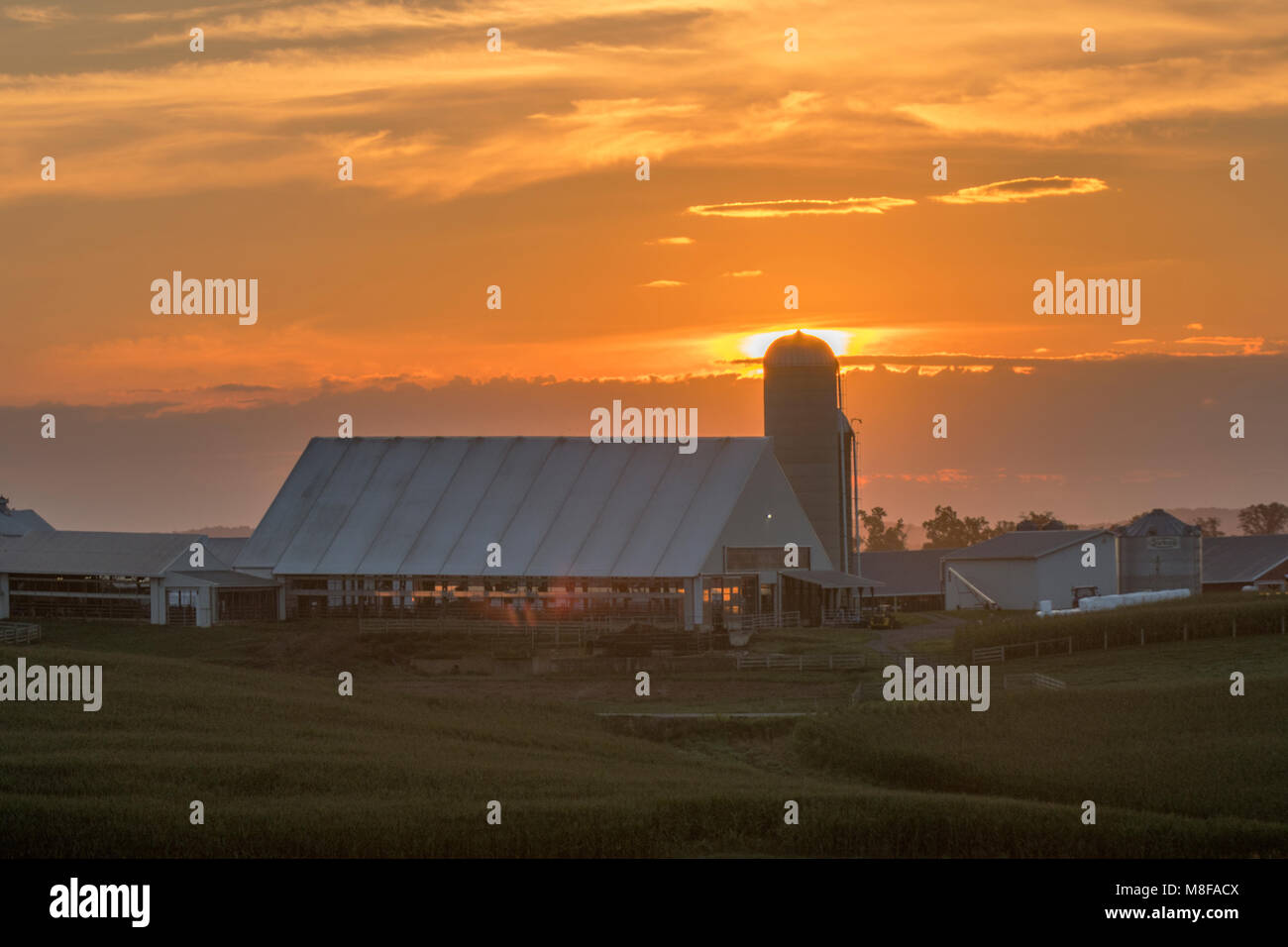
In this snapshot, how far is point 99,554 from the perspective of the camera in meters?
75.4

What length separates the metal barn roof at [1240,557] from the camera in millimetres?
102375

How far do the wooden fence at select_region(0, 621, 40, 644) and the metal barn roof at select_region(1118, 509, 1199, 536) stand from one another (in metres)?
63.6

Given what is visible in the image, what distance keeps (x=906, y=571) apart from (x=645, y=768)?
70.0 m

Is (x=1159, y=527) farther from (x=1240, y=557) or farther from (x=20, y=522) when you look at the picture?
(x=20, y=522)

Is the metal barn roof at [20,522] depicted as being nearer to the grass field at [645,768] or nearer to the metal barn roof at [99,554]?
the metal barn roof at [99,554]

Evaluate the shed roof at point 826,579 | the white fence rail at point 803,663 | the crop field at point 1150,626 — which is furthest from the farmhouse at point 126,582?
the crop field at point 1150,626

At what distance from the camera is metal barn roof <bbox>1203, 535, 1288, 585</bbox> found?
336ft

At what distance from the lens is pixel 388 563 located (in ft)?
246

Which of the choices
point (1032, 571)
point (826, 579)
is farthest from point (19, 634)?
point (1032, 571)

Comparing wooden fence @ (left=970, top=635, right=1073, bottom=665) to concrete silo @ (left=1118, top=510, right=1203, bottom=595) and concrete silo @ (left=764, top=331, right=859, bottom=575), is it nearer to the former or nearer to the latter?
concrete silo @ (left=764, top=331, right=859, bottom=575)

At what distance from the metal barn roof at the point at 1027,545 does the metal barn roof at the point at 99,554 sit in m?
45.4
